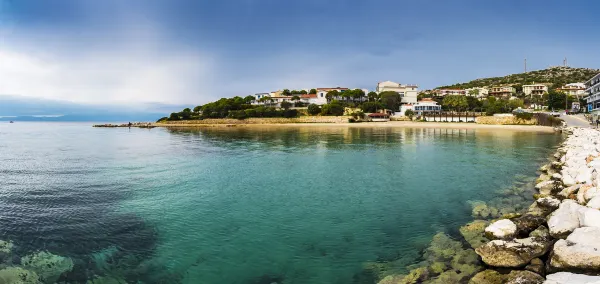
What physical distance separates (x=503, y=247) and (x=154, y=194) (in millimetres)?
17873

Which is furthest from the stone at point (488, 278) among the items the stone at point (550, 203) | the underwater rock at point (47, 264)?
the underwater rock at point (47, 264)

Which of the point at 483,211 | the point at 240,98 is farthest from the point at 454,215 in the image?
the point at 240,98

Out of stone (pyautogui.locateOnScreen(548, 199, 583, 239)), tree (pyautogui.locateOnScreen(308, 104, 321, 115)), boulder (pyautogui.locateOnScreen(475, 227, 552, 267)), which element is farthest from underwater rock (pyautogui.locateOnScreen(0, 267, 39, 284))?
tree (pyautogui.locateOnScreen(308, 104, 321, 115))

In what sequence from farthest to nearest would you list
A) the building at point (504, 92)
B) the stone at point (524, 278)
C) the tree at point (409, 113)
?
the building at point (504, 92) → the tree at point (409, 113) → the stone at point (524, 278)

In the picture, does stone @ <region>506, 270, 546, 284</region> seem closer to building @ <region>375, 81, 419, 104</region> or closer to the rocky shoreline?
the rocky shoreline

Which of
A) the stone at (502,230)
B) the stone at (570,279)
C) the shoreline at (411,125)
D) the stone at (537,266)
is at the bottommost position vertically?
the stone at (537,266)

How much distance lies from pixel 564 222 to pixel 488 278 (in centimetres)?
420

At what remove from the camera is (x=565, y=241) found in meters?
9.71

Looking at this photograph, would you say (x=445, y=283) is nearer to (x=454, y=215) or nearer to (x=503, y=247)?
(x=503, y=247)

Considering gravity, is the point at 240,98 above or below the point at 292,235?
above

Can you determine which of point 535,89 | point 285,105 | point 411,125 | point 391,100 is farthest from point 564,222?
point 535,89

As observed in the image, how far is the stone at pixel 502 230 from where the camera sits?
11.8 m

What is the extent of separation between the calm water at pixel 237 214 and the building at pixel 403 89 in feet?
355

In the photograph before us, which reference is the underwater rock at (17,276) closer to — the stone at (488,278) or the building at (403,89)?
the stone at (488,278)
